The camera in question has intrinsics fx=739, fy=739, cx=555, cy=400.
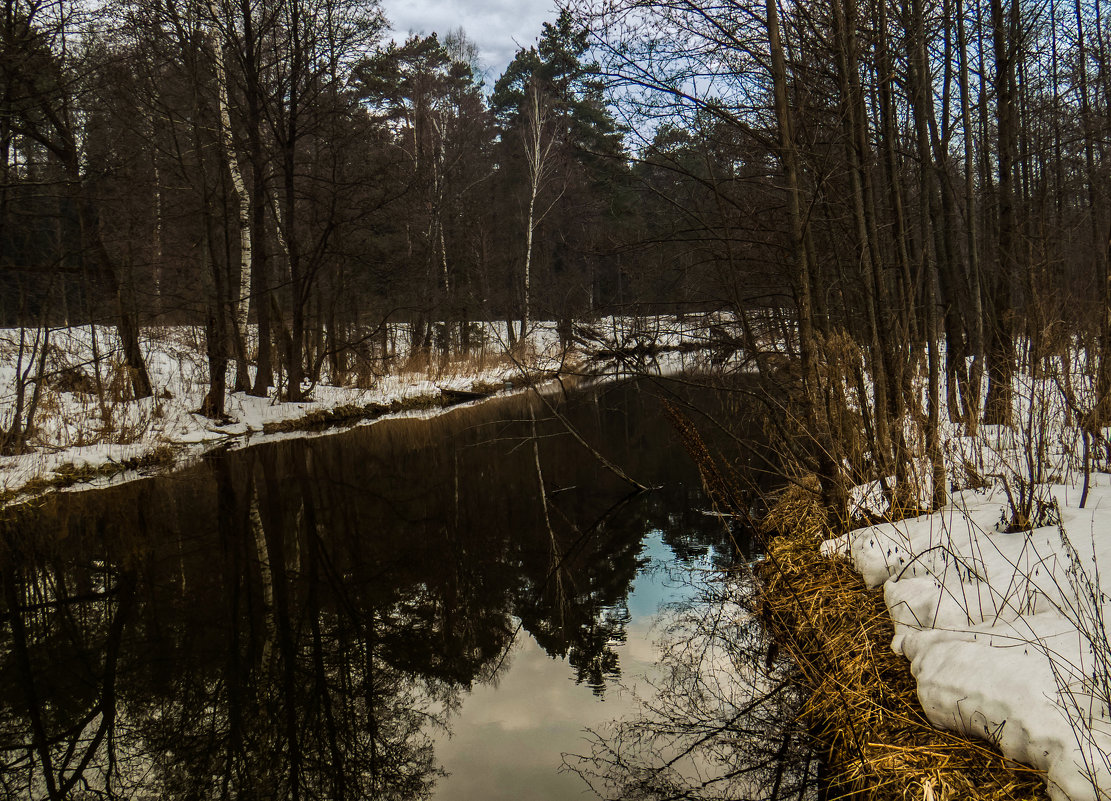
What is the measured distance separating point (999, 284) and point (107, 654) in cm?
944

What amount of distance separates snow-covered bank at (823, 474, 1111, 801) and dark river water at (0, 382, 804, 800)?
163 cm

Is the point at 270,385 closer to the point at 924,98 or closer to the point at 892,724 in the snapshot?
the point at 924,98

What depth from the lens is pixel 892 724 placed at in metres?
3.25

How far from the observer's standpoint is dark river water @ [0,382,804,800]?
12.4 feet

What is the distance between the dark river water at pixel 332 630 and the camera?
12.4 ft

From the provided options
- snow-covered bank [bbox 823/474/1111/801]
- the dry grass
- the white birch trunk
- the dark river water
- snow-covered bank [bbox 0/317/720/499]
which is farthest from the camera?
the white birch trunk

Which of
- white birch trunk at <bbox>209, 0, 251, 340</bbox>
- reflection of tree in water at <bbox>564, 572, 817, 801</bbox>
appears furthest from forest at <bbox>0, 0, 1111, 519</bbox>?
reflection of tree in water at <bbox>564, 572, 817, 801</bbox>

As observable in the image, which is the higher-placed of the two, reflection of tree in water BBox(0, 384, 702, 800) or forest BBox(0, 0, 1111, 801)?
forest BBox(0, 0, 1111, 801)

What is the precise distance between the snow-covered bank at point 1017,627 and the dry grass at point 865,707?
10cm

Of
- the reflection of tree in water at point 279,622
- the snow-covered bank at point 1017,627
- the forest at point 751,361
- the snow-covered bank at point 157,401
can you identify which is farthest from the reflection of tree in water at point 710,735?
the snow-covered bank at point 157,401

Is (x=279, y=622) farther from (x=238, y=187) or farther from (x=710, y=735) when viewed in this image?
(x=238, y=187)

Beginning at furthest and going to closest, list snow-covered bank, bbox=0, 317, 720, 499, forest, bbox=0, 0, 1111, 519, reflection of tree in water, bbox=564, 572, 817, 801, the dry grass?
1. snow-covered bank, bbox=0, 317, 720, 499
2. forest, bbox=0, 0, 1111, 519
3. reflection of tree in water, bbox=564, 572, 817, 801
4. the dry grass

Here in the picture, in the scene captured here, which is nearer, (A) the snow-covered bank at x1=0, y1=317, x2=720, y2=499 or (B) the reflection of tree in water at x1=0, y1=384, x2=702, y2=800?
(B) the reflection of tree in water at x1=0, y1=384, x2=702, y2=800

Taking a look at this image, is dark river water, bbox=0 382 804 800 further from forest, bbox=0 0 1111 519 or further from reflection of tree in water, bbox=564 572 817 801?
forest, bbox=0 0 1111 519
